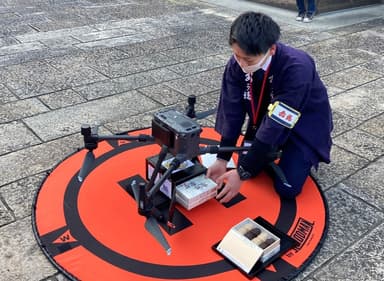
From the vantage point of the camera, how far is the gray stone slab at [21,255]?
2301 mm

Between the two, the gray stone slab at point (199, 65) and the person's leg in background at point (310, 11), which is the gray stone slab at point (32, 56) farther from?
the person's leg in background at point (310, 11)

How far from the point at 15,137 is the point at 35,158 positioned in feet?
1.44

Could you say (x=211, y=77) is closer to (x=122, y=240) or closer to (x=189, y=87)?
(x=189, y=87)

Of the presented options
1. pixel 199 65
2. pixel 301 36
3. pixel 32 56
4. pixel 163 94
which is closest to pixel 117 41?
pixel 32 56

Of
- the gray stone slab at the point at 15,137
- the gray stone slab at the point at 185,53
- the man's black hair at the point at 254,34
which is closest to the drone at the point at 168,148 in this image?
the man's black hair at the point at 254,34

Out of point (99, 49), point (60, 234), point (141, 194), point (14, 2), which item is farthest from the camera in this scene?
point (14, 2)

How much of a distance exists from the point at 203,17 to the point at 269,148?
5.57 m

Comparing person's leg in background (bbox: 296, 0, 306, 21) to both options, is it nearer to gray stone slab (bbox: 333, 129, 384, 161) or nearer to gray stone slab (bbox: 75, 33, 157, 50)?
gray stone slab (bbox: 75, 33, 157, 50)

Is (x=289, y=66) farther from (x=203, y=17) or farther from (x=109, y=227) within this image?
(x=203, y=17)

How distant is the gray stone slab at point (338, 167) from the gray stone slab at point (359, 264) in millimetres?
620

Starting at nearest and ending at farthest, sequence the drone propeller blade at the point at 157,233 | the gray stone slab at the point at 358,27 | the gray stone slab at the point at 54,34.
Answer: the drone propeller blade at the point at 157,233 → the gray stone slab at the point at 54,34 → the gray stone slab at the point at 358,27

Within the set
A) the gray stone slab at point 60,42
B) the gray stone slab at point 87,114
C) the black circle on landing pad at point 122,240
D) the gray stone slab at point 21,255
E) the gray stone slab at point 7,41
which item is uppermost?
the black circle on landing pad at point 122,240

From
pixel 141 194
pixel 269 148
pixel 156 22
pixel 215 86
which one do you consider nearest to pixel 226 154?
pixel 269 148

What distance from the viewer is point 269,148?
105 inches
